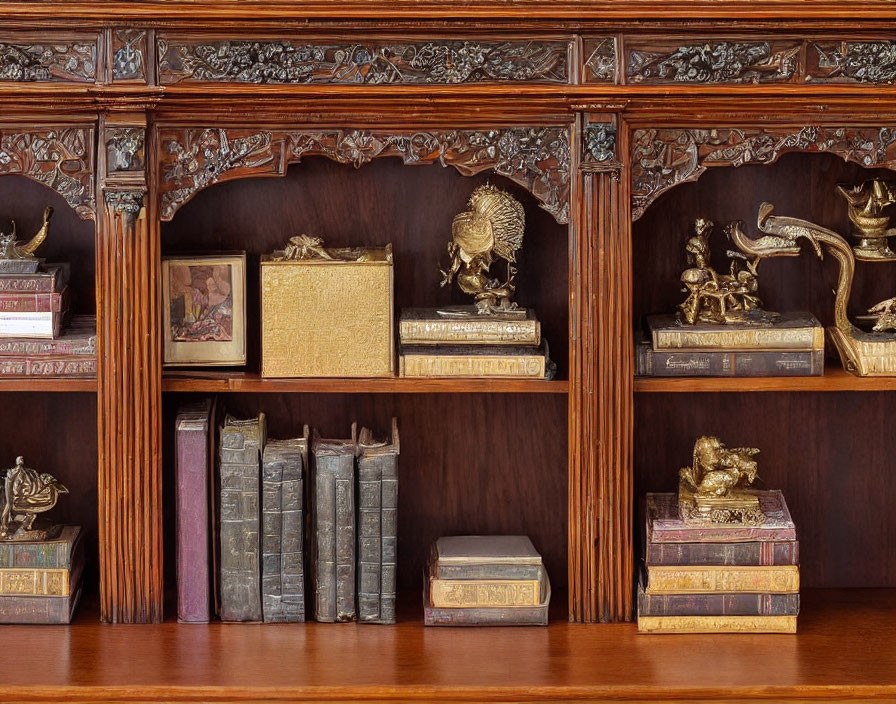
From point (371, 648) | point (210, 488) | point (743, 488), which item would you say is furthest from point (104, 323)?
point (743, 488)

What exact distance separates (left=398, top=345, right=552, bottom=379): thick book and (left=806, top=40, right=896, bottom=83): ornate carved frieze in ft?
2.55

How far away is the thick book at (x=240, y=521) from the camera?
9.28 feet

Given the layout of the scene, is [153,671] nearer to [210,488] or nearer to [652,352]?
[210,488]

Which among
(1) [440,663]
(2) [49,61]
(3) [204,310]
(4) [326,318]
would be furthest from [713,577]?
(2) [49,61]

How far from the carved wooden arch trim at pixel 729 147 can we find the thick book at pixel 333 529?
2.60 ft

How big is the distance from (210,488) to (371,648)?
1.52 feet

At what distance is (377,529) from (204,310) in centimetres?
58

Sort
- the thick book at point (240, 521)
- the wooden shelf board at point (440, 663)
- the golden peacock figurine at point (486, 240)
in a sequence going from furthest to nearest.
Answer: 1. the golden peacock figurine at point (486, 240)
2. the thick book at point (240, 521)
3. the wooden shelf board at point (440, 663)

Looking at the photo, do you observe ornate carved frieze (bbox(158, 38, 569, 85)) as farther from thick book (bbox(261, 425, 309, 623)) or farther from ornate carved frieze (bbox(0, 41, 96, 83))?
thick book (bbox(261, 425, 309, 623))

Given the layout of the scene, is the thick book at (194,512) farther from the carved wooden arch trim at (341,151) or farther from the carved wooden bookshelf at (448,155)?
the carved wooden arch trim at (341,151)

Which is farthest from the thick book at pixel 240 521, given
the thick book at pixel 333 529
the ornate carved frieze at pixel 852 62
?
the ornate carved frieze at pixel 852 62

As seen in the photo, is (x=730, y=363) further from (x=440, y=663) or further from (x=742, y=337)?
(x=440, y=663)

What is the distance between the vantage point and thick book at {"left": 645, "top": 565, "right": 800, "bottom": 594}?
2.85 metres

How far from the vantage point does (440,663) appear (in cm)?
272
